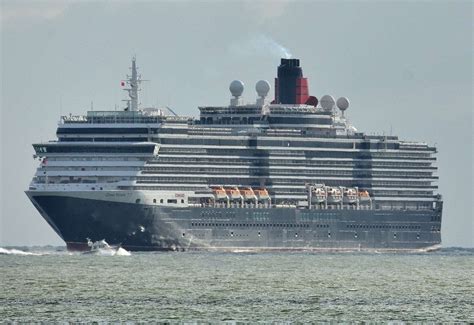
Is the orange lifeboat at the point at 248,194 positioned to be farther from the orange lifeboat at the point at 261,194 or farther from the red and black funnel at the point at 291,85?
the red and black funnel at the point at 291,85

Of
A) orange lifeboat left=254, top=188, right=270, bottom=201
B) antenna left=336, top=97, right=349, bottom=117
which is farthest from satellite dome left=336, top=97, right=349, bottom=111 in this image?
orange lifeboat left=254, top=188, right=270, bottom=201

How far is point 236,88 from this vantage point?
627 feet

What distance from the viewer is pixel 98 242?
575ft

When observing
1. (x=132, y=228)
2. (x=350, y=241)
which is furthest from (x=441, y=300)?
(x=350, y=241)

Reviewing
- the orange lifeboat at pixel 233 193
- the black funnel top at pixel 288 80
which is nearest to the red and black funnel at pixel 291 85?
the black funnel top at pixel 288 80

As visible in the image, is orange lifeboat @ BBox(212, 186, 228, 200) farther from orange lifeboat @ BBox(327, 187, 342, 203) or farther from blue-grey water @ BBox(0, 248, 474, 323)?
orange lifeboat @ BBox(327, 187, 342, 203)

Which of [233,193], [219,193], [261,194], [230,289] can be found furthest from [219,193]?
[230,289]

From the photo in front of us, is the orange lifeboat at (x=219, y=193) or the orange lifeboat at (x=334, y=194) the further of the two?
the orange lifeboat at (x=334, y=194)

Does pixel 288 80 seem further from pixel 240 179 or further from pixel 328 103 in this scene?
pixel 240 179

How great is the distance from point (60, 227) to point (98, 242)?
363cm

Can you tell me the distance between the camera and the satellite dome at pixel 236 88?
191 m

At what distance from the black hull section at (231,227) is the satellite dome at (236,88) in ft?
44.2

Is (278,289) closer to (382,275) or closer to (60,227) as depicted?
(382,275)

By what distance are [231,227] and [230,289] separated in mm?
60651
